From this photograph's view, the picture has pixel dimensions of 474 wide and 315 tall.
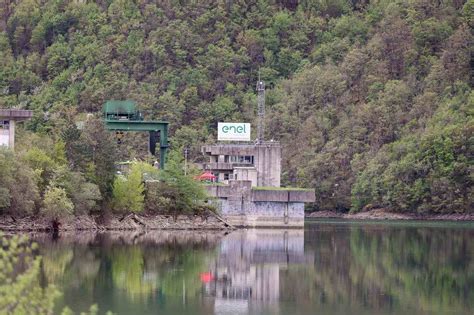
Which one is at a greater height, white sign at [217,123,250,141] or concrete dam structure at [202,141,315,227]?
white sign at [217,123,250,141]

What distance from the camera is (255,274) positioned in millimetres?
65500

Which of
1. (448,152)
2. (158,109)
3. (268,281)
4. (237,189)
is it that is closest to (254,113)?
(158,109)

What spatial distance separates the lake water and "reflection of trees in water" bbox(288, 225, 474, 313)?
0.05 meters

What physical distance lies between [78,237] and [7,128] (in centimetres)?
1785

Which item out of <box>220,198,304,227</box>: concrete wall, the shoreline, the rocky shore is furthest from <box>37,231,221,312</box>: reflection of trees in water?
the rocky shore

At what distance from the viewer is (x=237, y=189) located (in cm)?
11031

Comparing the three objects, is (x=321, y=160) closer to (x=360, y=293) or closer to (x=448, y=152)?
(x=448, y=152)

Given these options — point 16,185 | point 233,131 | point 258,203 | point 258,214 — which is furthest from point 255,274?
point 233,131

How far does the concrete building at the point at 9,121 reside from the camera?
97000mm

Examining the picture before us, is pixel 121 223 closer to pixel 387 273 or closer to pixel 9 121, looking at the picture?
pixel 9 121

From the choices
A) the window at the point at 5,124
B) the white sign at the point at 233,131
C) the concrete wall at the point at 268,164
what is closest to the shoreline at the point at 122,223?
the window at the point at 5,124

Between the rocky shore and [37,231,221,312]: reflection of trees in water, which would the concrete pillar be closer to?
[37,231,221,312]: reflection of trees in water

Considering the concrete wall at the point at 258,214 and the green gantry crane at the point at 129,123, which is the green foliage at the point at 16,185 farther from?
the green gantry crane at the point at 129,123

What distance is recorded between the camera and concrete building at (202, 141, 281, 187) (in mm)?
118375
